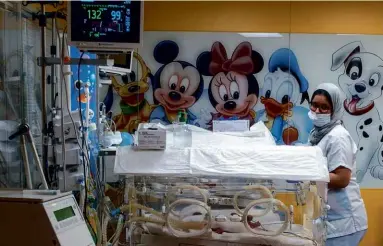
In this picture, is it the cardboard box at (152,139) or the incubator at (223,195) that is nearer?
the incubator at (223,195)

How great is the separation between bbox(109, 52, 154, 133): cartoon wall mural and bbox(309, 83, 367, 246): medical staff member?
1699 millimetres

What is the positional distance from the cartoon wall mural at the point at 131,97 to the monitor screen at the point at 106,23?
6.80ft

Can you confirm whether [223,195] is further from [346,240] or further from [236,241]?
[346,240]

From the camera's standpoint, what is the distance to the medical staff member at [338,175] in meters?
2.99

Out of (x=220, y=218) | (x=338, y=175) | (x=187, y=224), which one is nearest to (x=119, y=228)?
(x=187, y=224)

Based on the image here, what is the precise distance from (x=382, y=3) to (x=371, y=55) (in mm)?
486

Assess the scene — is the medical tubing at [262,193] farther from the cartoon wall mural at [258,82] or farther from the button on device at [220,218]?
the cartoon wall mural at [258,82]

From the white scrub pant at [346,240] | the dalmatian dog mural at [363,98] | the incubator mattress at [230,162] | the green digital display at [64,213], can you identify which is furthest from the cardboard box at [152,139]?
the dalmatian dog mural at [363,98]

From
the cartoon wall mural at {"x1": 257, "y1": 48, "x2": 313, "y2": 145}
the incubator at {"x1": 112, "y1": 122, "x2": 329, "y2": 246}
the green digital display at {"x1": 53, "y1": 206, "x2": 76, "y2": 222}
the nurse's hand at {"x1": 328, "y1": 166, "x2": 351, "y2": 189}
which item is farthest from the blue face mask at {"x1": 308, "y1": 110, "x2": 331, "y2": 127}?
the green digital display at {"x1": 53, "y1": 206, "x2": 76, "y2": 222}

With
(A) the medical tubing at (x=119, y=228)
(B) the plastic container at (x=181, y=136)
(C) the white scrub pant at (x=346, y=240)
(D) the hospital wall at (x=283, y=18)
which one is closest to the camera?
(A) the medical tubing at (x=119, y=228)

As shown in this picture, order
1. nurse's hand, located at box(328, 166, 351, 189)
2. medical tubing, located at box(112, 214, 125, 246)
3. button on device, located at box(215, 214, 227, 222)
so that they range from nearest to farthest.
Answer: button on device, located at box(215, 214, 227, 222)
medical tubing, located at box(112, 214, 125, 246)
nurse's hand, located at box(328, 166, 351, 189)

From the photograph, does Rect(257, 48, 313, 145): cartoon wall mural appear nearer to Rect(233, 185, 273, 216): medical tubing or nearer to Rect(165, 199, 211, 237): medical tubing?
Rect(233, 185, 273, 216): medical tubing

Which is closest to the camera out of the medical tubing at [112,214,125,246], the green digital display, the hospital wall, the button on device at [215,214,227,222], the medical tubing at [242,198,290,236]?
the green digital display

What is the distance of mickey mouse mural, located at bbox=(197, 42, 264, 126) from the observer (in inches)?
167
